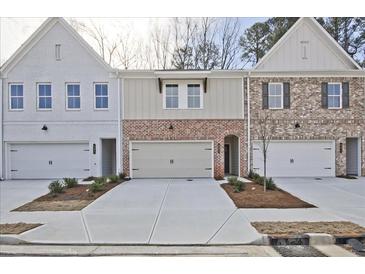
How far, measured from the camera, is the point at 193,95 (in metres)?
14.4

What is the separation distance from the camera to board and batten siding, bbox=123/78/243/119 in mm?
14180

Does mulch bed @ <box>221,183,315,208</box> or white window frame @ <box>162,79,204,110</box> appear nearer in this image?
mulch bed @ <box>221,183,315,208</box>

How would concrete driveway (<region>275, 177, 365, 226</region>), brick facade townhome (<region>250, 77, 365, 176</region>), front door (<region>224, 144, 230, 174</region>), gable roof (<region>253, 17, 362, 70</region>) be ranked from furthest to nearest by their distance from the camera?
front door (<region>224, 144, 230, 174</region>) → brick facade townhome (<region>250, 77, 365, 176</region>) → gable roof (<region>253, 17, 362, 70</region>) → concrete driveway (<region>275, 177, 365, 226</region>)

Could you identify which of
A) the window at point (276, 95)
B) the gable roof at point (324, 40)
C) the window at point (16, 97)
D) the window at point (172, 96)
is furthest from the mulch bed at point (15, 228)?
the gable roof at point (324, 40)

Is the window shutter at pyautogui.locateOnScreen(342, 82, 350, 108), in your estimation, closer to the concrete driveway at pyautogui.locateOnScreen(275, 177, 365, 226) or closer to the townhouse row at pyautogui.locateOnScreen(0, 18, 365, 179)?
the townhouse row at pyautogui.locateOnScreen(0, 18, 365, 179)

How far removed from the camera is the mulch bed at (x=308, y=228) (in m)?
5.46

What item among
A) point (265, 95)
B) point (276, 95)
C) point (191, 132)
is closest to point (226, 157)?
point (191, 132)

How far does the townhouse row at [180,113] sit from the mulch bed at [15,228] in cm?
785

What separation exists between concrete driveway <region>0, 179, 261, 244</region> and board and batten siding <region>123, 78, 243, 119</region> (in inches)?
198

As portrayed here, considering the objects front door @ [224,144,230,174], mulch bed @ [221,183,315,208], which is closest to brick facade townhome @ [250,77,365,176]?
front door @ [224,144,230,174]

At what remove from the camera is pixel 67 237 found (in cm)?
549

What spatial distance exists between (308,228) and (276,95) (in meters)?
9.77

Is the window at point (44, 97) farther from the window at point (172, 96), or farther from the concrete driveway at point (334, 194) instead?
the concrete driveway at point (334, 194)
